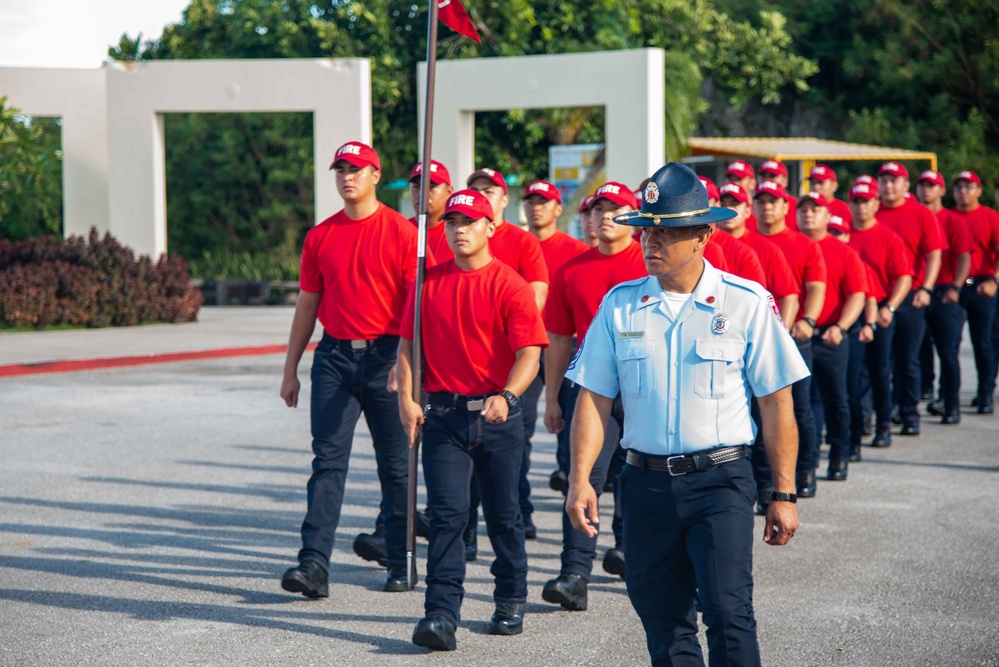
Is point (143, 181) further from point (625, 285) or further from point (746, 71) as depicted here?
point (625, 285)

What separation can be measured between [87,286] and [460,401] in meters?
17.3

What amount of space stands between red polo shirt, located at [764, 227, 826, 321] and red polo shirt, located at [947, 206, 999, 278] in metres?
3.86

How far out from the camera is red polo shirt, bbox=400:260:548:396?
5617 millimetres

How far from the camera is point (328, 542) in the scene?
6148 millimetres

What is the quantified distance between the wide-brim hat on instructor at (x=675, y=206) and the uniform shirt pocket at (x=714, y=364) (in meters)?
0.37

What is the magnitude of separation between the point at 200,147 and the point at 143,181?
15.0 meters

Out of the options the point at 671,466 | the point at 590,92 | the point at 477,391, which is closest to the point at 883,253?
the point at 477,391

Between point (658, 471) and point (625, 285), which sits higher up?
point (625, 285)

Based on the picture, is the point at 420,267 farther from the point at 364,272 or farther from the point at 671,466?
the point at 671,466

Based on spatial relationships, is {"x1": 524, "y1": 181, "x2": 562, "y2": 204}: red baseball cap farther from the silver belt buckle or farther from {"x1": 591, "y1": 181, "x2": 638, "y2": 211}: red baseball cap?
the silver belt buckle

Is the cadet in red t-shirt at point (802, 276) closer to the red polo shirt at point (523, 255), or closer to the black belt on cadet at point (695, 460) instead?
the red polo shirt at point (523, 255)

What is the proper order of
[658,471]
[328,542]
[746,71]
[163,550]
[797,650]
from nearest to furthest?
A: [658,471] → [797,650] → [328,542] → [163,550] → [746,71]

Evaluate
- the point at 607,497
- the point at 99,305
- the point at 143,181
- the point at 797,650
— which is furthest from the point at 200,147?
the point at 797,650

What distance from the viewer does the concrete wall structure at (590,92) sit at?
2239 cm
